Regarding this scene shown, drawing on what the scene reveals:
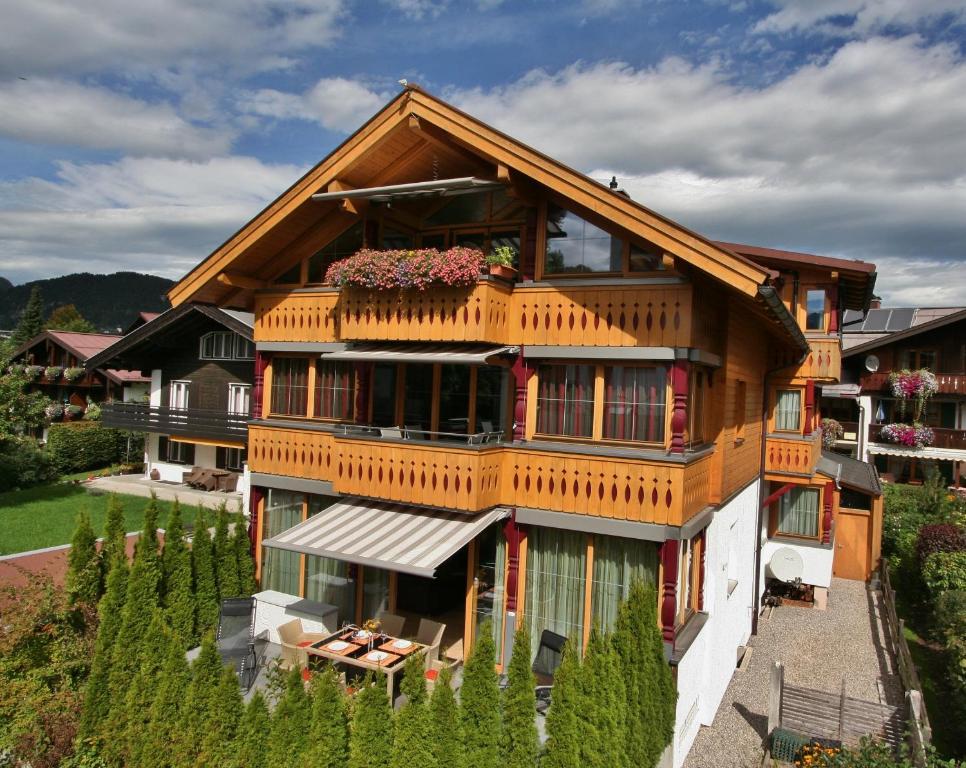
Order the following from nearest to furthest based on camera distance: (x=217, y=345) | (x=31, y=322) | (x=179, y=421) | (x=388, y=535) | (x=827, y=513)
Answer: (x=388, y=535) < (x=827, y=513) < (x=179, y=421) < (x=217, y=345) < (x=31, y=322)

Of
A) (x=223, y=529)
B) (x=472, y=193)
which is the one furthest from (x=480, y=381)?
(x=223, y=529)

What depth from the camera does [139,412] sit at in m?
32.3

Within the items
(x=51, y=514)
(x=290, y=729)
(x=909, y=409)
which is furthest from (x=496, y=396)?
(x=909, y=409)

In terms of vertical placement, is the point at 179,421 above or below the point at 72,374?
below

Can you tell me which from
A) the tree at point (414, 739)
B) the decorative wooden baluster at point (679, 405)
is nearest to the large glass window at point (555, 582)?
the decorative wooden baluster at point (679, 405)

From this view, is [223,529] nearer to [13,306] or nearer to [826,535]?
[826,535]

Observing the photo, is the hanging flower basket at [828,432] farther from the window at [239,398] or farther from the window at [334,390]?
the window at [239,398]

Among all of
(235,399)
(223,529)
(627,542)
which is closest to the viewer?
(627,542)

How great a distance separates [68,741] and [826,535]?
20.6 metres

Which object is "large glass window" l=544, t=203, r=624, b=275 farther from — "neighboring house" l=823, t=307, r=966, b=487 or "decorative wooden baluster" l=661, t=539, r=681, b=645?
"neighboring house" l=823, t=307, r=966, b=487

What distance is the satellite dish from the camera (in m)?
20.5

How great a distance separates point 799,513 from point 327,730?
61.0 ft

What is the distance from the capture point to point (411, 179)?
47.3 feet

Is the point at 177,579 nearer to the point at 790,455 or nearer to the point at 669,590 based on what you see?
the point at 669,590
